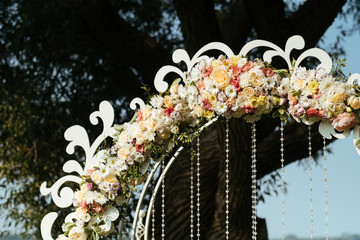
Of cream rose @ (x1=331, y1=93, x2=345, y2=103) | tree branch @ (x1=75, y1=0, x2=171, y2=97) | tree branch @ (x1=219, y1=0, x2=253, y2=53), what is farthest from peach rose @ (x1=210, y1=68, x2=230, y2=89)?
tree branch @ (x1=219, y1=0, x2=253, y2=53)

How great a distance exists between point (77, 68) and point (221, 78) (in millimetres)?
3407

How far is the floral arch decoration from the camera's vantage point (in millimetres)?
3156

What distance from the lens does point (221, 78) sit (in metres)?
3.24

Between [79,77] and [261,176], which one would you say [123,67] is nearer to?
[79,77]

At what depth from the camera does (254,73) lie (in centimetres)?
322

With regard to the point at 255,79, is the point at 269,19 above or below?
above

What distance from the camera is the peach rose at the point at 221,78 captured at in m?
3.23

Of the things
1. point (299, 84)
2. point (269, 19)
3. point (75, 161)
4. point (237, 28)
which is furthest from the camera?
point (237, 28)

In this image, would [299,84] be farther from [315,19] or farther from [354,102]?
[315,19]

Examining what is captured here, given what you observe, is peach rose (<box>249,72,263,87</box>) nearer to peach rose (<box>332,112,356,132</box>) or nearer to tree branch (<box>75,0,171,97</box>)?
peach rose (<box>332,112,356,132</box>)

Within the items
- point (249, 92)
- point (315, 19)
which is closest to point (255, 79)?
point (249, 92)

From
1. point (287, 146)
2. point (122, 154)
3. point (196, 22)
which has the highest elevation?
point (196, 22)

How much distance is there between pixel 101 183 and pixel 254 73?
1132mm

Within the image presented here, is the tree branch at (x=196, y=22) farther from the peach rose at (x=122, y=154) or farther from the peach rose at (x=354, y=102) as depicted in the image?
the peach rose at (x=354, y=102)
